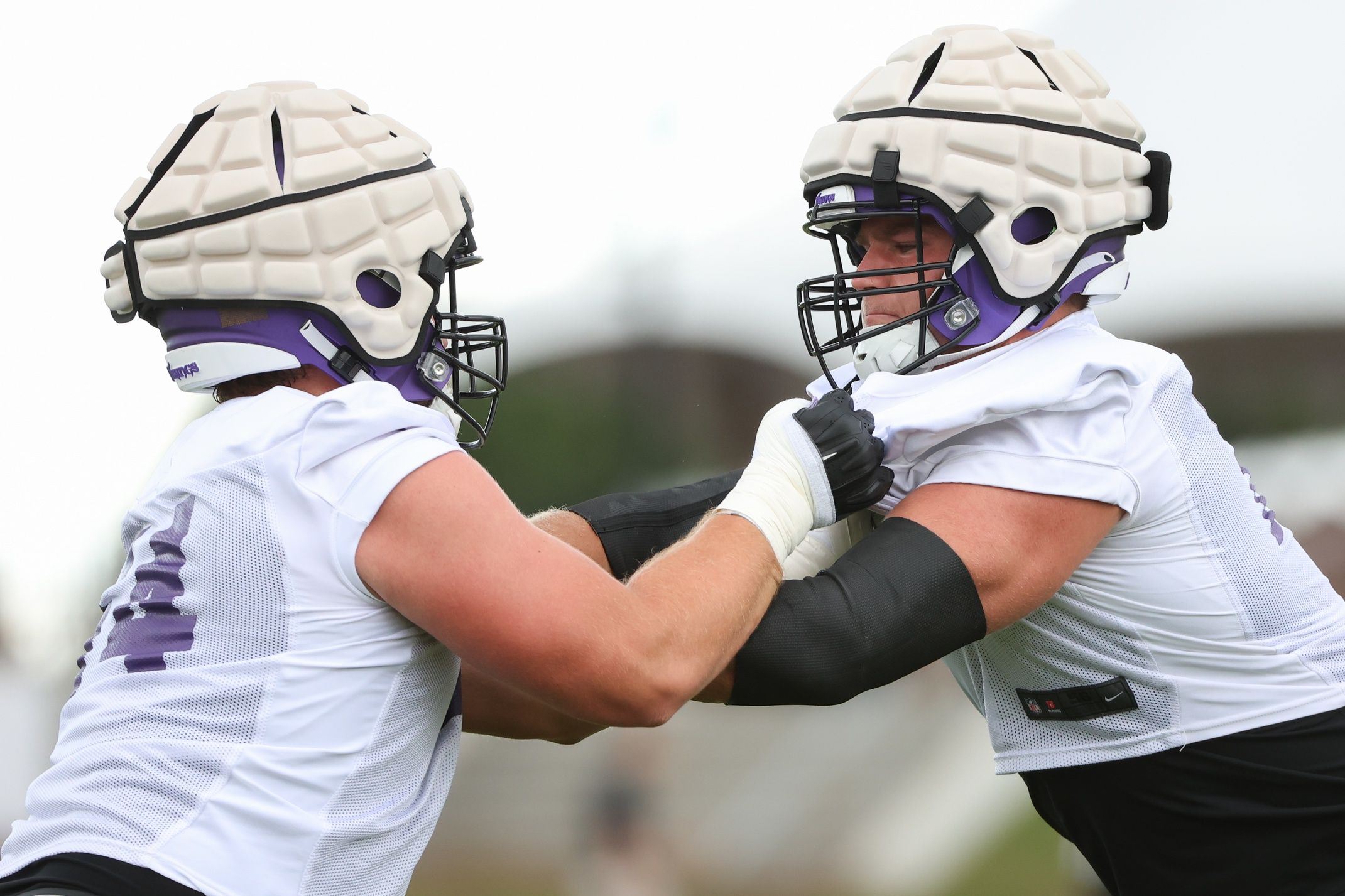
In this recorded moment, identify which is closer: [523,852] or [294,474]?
[294,474]

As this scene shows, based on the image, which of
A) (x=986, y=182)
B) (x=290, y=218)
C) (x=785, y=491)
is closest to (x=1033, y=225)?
(x=986, y=182)

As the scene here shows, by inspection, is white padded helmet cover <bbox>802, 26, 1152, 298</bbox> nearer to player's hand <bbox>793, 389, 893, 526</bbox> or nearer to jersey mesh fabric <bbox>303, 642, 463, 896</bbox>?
player's hand <bbox>793, 389, 893, 526</bbox>

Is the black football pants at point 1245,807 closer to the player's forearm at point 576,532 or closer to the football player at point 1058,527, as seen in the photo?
the football player at point 1058,527

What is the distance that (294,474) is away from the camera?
1507 millimetres

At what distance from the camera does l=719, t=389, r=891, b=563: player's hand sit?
1770 millimetres

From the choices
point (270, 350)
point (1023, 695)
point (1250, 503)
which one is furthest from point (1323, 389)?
point (270, 350)

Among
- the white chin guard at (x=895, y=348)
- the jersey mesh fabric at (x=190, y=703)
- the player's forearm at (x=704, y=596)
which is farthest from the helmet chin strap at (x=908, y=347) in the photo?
the jersey mesh fabric at (x=190, y=703)

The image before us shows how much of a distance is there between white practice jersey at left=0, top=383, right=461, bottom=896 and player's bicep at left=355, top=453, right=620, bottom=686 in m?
0.04

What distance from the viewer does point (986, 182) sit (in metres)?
1.93

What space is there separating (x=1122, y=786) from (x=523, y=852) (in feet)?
8.37

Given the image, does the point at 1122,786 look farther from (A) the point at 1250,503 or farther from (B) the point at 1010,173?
(B) the point at 1010,173

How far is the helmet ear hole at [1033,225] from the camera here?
1995mm

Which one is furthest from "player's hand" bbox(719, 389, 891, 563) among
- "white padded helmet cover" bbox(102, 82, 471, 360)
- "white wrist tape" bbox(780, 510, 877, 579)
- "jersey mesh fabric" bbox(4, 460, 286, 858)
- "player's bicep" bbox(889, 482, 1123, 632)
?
"jersey mesh fabric" bbox(4, 460, 286, 858)

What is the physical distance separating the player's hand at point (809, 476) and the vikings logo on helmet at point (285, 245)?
56 cm
